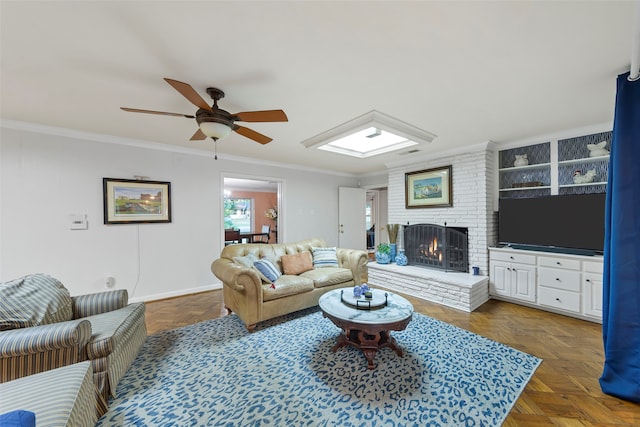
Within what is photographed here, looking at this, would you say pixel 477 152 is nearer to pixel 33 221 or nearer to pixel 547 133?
pixel 547 133

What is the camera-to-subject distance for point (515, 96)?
2.15m

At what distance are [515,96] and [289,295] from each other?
300 cm

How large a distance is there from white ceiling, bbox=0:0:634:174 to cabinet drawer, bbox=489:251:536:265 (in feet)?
5.61

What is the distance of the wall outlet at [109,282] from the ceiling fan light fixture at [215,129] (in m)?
2.77

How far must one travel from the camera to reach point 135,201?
346 cm

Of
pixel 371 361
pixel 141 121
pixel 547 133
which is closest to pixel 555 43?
pixel 547 133

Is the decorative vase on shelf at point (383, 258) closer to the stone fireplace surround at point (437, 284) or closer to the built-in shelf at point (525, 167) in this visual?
the stone fireplace surround at point (437, 284)

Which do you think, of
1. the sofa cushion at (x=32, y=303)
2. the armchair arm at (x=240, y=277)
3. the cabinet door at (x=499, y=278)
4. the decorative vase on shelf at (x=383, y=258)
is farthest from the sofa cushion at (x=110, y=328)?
the cabinet door at (x=499, y=278)

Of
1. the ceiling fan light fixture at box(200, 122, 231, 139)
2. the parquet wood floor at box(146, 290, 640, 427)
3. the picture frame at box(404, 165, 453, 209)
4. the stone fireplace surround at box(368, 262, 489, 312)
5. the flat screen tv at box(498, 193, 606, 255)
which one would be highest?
the ceiling fan light fixture at box(200, 122, 231, 139)

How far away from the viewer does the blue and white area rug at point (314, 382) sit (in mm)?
1476

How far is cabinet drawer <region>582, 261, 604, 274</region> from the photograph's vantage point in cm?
265

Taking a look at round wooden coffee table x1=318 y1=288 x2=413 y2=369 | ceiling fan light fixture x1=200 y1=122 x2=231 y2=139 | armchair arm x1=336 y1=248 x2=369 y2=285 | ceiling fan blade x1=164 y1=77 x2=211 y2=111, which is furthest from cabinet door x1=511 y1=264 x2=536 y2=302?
ceiling fan blade x1=164 y1=77 x2=211 y2=111

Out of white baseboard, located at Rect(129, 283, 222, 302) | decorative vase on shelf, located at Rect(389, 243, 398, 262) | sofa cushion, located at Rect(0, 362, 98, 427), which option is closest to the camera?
sofa cushion, located at Rect(0, 362, 98, 427)

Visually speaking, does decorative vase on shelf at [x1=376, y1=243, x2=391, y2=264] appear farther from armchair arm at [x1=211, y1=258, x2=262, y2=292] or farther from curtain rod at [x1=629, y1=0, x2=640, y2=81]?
curtain rod at [x1=629, y1=0, x2=640, y2=81]
